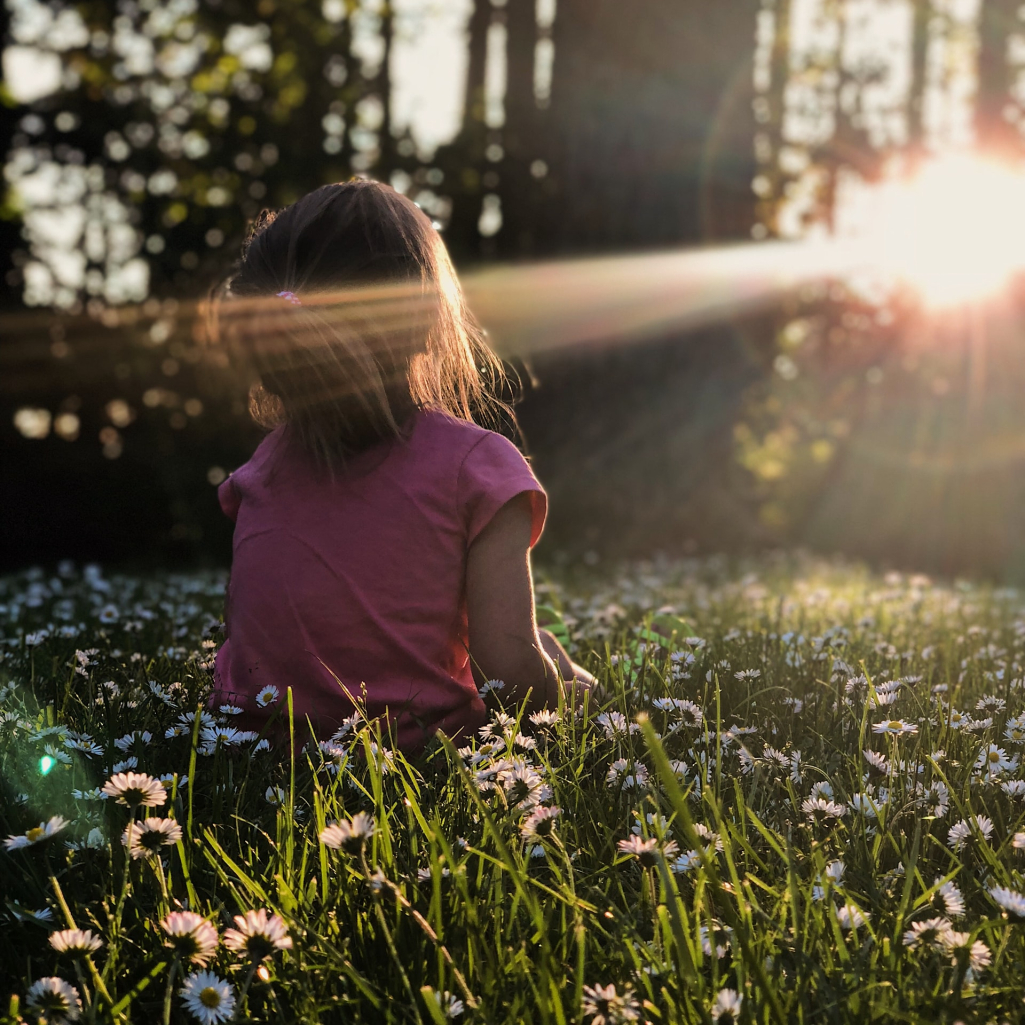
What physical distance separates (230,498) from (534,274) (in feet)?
30.9

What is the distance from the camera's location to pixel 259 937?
1.32 meters

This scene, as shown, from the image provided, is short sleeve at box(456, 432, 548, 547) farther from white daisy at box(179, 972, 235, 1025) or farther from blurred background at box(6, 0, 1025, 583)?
blurred background at box(6, 0, 1025, 583)

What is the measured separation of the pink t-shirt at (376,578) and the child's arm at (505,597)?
41 millimetres

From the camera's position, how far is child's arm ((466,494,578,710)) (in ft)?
7.43

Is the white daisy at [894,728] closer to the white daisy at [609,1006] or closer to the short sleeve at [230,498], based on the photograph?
the white daisy at [609,1006]

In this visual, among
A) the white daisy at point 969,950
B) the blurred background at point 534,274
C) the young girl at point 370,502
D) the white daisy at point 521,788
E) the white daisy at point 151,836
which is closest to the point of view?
the white daisy at point 969,950

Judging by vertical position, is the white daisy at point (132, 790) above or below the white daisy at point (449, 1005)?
above

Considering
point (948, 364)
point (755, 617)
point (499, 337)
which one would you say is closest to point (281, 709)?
point (755, 617)

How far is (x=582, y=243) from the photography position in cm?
1200

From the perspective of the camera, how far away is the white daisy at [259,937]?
4.31ft

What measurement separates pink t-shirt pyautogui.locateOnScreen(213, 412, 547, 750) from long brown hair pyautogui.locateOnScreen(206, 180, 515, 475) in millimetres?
95

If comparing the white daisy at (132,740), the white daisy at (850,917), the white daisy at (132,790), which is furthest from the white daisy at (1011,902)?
the white daisy at (132,740)

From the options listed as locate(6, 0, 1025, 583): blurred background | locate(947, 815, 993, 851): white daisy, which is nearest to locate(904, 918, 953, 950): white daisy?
locate(947, 815, 993, 851): white daisy

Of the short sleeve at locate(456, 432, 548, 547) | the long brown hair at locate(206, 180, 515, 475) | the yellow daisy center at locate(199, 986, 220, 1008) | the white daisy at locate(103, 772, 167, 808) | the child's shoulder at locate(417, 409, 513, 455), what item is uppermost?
the long brown hair at locate(206, 180, 515, 475)
